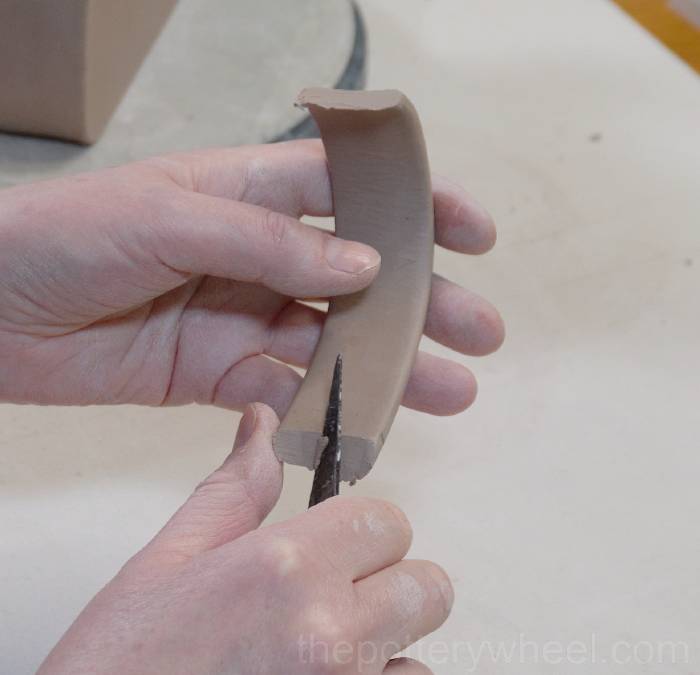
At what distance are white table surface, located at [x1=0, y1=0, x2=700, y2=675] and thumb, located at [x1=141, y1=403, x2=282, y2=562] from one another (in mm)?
310

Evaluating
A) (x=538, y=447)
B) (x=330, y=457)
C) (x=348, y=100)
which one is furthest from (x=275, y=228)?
(x=538, y=447)

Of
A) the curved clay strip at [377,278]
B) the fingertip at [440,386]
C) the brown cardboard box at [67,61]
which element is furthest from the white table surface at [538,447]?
the brown cardboard box at [67,61]

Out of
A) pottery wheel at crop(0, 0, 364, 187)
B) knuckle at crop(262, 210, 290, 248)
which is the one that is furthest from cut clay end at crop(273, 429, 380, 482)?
pottery wheel at crop(0, 0, 364, 187)

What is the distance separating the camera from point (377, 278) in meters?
1.22

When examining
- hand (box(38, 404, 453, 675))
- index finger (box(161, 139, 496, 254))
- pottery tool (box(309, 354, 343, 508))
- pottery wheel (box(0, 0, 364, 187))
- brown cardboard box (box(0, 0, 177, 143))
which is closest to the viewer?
hand (box(38, 404, 453, 675))

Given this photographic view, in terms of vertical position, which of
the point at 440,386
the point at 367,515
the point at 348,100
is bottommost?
the point at 440,386

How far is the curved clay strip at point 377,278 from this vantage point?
3.46ft

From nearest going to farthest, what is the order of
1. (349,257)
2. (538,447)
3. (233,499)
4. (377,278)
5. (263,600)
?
(263,600)
(233,499)
(349,257)
(377,278)
(538,447)

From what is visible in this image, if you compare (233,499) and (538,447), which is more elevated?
(233,499)

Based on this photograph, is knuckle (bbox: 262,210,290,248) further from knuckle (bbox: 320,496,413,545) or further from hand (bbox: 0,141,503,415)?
knuckle (bbox: 320,496,413,545)

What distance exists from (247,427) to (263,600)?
0.87ft

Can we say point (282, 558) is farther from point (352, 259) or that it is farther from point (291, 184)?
point (291, 184)

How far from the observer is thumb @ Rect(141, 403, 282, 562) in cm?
90

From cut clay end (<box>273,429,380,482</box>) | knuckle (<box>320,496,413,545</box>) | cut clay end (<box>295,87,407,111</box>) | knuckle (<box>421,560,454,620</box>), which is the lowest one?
cut clay end (<box>273,429,380,482</box>)
